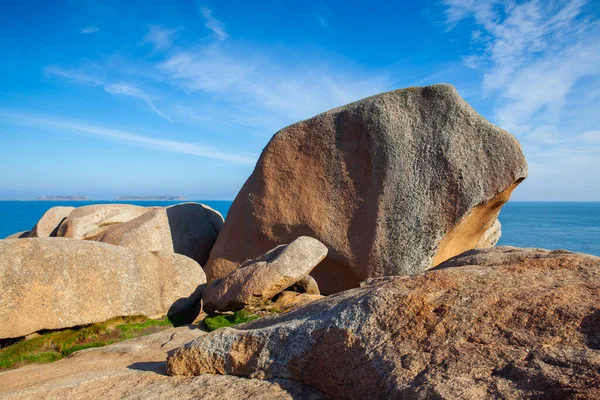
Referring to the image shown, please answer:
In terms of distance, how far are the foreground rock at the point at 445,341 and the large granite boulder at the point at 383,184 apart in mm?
4845

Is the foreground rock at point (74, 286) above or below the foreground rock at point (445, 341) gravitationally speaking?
below

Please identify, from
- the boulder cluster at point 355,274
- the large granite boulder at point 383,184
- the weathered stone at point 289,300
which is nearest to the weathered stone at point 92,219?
the boulder cluster at point 355,274

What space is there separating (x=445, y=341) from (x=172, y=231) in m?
9.92

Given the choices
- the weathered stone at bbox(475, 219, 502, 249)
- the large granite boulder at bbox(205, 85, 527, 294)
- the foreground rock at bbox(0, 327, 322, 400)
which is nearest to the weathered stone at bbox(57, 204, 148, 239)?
the large granite boulder at bbox(205, 85, 527, 294)

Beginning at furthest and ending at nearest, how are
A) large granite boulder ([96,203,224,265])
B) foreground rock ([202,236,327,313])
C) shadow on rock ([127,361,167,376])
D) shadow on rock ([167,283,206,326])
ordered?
1. large granite boulder ([96,203,224,265])
2. shadow on rock ([167,283,206,326])
3. foreground rock ([202,236,327,313])
4. shadow on rock ([127,361,167,376])

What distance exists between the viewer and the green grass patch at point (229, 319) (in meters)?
8.10

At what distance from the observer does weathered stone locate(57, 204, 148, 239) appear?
12617 mm

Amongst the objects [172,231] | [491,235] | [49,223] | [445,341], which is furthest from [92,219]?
[445,341]

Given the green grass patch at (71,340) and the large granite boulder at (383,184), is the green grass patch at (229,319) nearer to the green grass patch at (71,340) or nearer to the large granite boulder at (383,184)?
the green grass patch at (71,340)

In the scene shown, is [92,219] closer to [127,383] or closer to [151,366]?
[151,366]

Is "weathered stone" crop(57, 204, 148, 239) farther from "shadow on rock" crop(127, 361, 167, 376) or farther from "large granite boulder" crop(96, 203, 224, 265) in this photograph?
"shadow on rock" crop(127, 361, 167, 376)

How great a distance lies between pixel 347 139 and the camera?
34.5ft

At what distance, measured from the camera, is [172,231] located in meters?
12.4

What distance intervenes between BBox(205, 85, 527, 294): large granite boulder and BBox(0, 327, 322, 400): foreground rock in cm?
501
